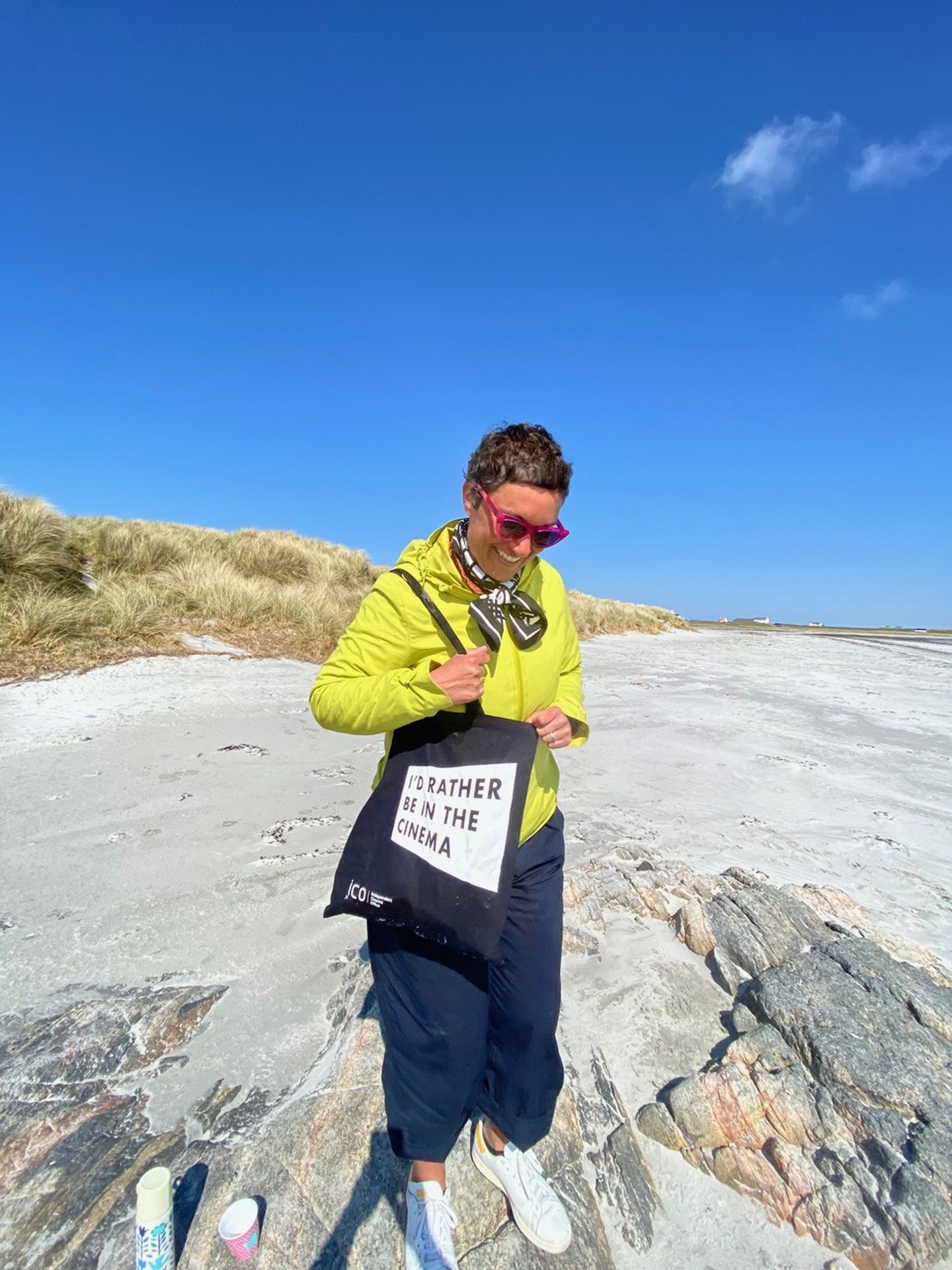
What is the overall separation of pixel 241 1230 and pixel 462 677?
1.48m

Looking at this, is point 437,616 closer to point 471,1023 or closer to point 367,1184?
point 471,1023

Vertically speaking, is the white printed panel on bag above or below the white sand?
above

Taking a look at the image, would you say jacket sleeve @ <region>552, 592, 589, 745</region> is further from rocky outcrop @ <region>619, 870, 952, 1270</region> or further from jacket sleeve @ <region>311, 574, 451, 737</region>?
rocky outcrop @ <region>619, 870, 952, 1270</region>

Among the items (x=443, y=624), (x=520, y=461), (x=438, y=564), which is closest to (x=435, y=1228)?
(x=443, y=624)

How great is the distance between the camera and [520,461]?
161cm

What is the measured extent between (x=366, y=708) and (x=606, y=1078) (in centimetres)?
158

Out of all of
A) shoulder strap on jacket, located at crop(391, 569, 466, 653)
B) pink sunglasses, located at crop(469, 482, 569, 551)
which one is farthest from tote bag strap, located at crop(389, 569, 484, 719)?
pink sunglasses, located at crop(469, 482, 569, 551)

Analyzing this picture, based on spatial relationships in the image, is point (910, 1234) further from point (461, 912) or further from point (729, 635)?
point (729, 635)

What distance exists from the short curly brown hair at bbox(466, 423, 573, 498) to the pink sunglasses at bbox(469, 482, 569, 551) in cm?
4

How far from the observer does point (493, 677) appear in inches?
65.6

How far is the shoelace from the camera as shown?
1487 mm

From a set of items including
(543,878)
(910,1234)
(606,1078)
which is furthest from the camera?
(606,1078)

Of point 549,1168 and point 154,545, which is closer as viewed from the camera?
point 549,1168

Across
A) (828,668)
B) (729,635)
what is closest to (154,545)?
(828,668)
